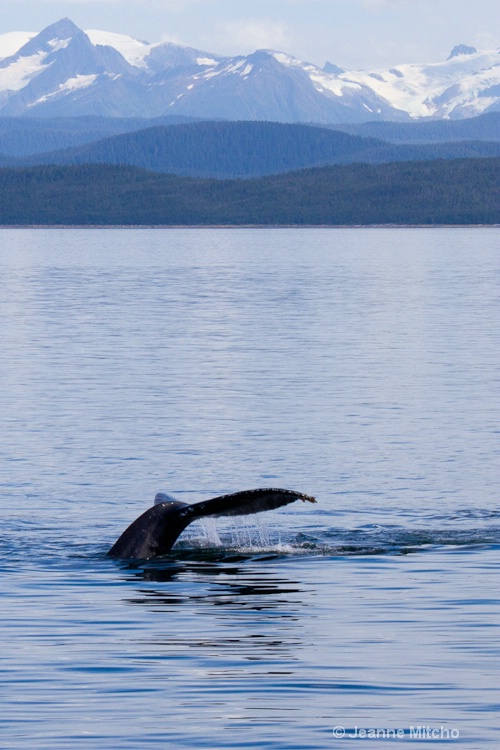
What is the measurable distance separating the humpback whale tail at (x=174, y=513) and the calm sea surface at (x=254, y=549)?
0.29 metres

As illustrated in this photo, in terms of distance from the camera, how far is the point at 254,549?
18.4 meters

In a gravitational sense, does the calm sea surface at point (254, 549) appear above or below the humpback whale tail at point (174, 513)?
below

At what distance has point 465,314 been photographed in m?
70.4

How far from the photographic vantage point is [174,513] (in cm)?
1444

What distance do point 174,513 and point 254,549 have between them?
4.16m

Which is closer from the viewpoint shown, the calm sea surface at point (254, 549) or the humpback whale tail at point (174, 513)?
the calm sea surface at point (254, 549)

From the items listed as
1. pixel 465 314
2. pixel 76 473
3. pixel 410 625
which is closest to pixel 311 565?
pixel 410 625

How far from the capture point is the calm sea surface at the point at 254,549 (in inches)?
460

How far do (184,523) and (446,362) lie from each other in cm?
3202

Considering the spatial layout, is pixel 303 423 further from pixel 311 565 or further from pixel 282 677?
pixel 282 677

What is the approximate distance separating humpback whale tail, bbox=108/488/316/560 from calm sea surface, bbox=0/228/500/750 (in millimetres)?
295

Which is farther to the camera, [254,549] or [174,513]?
[254,549]

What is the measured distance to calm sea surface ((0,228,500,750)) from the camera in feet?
38.4

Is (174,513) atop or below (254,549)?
atop
